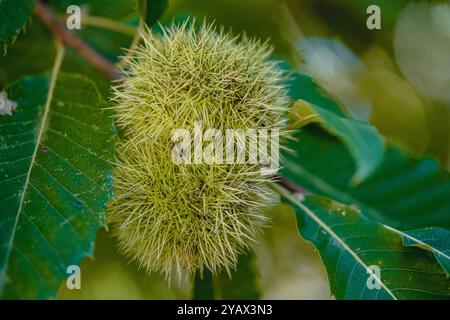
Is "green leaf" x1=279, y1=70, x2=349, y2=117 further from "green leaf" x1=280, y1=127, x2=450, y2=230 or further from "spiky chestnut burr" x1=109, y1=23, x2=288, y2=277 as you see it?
"spiky chestnut burr" x1=109, y1=23, x2=288, y2=277

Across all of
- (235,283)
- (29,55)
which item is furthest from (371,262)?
(29,55)

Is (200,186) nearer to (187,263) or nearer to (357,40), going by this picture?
(187,263)

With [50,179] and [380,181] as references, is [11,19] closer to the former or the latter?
[50,179]

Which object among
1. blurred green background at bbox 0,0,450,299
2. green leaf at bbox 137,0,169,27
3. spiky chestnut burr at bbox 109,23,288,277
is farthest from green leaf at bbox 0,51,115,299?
blurred green background at bbox 0,0,450,299

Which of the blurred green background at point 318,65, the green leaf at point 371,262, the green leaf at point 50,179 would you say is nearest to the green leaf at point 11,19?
the green leaf at point 50,179

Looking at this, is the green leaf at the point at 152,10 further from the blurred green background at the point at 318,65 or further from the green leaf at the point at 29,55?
the green leaf at the point at 29,55
